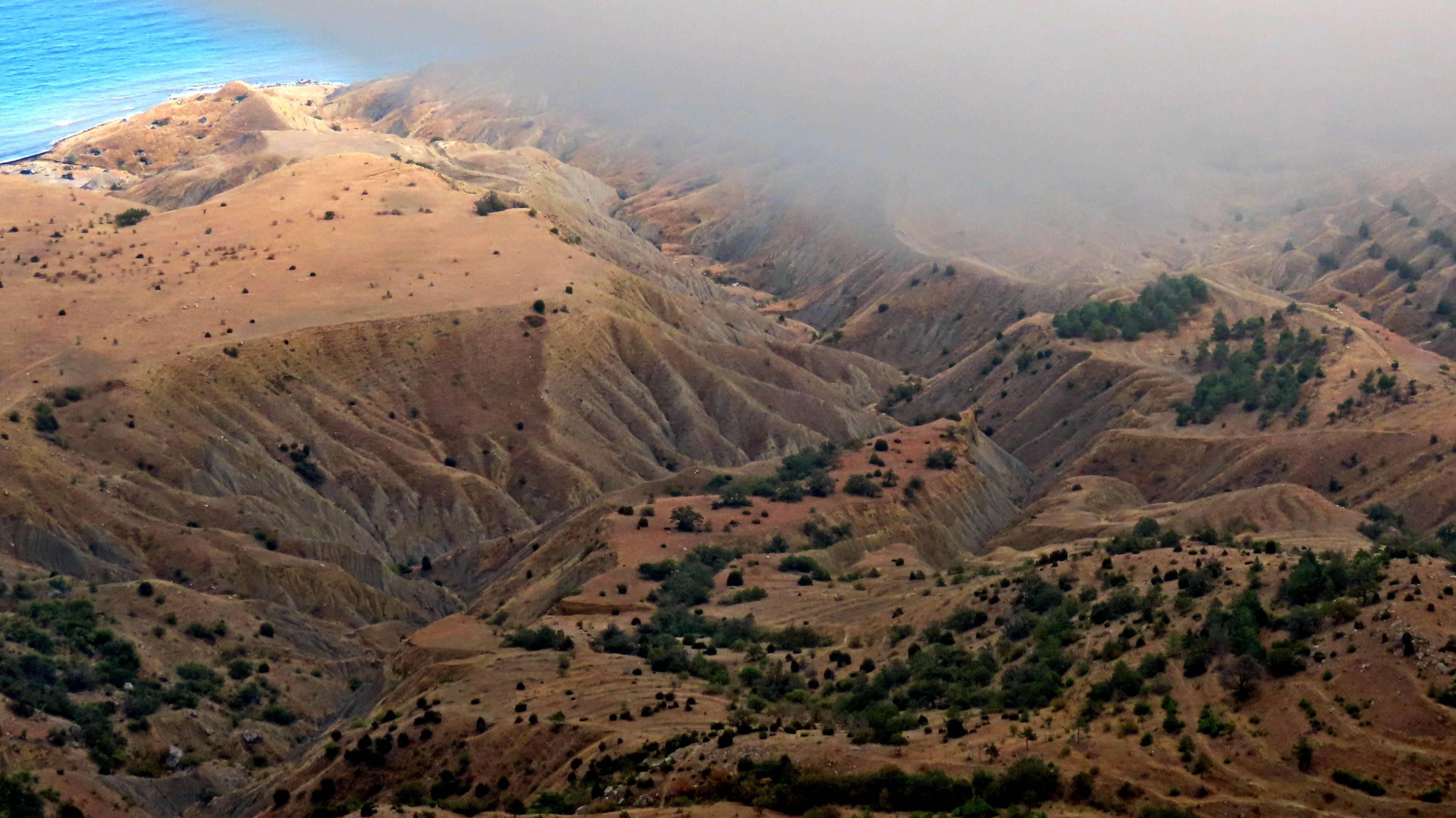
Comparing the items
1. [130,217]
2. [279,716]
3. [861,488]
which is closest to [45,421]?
[279,716]

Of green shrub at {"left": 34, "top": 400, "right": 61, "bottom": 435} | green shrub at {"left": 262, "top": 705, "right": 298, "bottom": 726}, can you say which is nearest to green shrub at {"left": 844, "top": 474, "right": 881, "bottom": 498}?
green shrub at {"left": 262, "top": 705, "right": 298, "bottom": 726}

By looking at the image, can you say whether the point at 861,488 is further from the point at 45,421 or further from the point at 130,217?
the point at 130,217

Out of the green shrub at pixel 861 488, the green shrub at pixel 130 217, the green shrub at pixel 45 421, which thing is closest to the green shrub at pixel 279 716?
the green shrub at pixel 45 421

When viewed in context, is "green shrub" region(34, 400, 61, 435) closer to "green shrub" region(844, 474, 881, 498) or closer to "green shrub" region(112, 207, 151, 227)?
"green shrub" region(112, 207, 151, 227)

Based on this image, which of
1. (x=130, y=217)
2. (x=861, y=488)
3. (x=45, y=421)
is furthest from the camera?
(x=130, y=217)

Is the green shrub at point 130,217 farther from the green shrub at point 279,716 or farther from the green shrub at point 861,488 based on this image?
the green shrub at point 279,716

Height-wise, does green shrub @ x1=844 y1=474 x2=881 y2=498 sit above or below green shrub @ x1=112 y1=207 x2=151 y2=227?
below

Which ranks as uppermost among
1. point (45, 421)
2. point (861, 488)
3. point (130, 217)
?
point (130, 217)

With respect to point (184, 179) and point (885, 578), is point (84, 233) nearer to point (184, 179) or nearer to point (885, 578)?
point (184, 179)

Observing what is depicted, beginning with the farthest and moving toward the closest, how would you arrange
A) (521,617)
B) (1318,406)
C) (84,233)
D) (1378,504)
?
(84,233) < (1318,406) < (1378,504) < (521,617)

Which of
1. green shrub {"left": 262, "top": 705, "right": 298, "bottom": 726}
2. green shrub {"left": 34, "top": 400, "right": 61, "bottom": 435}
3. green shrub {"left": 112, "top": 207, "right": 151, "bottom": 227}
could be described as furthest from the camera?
green shrub {"left": 112, "top": 207, "right": 151, "bottom": 227}

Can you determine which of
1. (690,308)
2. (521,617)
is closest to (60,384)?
(521,617)
